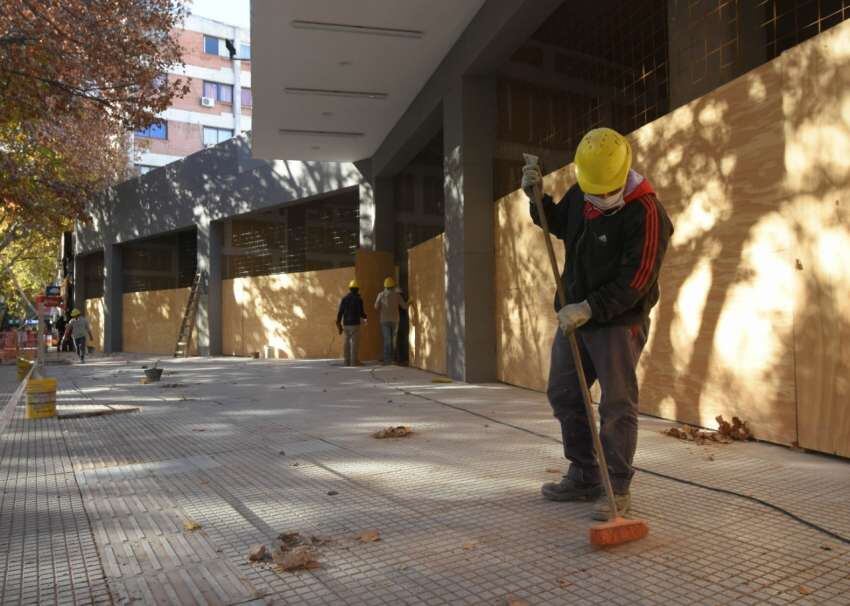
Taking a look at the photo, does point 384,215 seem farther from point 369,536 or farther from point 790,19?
point 369,536

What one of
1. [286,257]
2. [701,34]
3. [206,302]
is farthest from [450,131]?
[206,302]

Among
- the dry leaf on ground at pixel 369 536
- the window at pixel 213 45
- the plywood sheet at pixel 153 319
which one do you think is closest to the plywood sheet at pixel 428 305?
the dry leaf on ground at pixel 369 536

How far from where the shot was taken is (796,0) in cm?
551

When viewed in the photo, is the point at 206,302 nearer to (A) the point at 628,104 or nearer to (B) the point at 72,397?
(B) the point at 72,397

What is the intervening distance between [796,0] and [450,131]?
5.13 meters

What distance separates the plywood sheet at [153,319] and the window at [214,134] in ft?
74.2

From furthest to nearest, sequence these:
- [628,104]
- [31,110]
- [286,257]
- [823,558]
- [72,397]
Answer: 1. [286,257]
2. [31,110]
3. [72,397]
4. [628,104]
5. [823,558]

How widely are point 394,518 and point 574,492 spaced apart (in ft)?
3.13

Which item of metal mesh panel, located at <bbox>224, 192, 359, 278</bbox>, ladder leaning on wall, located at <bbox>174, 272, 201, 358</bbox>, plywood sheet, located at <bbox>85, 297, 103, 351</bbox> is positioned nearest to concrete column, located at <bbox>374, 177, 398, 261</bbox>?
metal mesh panel, located at <bbox>224, 192, 359, 278</bbox>

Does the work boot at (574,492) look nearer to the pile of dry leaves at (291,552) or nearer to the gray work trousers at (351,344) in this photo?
the pile of dry leaves at (291,552)

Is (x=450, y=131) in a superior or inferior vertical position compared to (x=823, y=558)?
superior

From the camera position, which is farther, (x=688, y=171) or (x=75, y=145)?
(x=75, y=145)

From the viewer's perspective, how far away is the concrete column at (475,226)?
936cm

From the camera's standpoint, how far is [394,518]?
3275 millimetres
